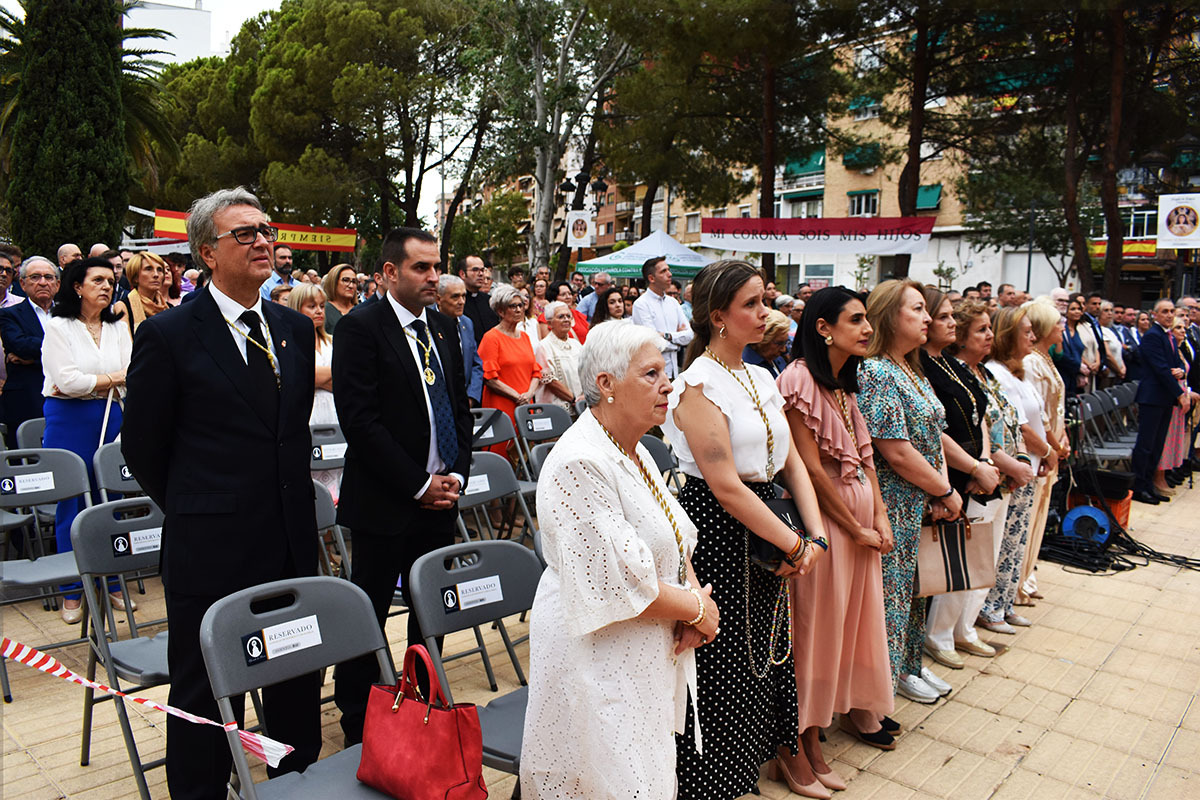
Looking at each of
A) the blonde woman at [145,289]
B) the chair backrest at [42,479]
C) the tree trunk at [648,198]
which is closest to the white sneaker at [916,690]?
the chair backrest at [42,479]

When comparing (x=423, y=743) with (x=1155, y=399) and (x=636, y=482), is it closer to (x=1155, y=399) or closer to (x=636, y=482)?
(x=636, y=482)

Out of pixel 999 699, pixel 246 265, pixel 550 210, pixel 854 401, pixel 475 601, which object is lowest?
pixel 999 699

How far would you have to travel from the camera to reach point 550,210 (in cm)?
2012

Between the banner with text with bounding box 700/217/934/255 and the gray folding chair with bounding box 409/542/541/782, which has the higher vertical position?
the banner with text with bounding box 700/217/934/255

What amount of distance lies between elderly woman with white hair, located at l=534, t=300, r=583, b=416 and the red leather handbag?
15.0ft

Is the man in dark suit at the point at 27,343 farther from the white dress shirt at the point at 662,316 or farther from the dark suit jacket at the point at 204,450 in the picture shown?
the white dress shirt at the point at 662,316

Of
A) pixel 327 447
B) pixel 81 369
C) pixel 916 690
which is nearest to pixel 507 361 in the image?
pixel 327 447

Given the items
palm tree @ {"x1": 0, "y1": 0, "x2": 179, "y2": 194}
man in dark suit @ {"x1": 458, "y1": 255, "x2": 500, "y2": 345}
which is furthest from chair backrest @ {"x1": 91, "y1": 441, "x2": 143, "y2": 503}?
palm tree @ {"x1": 0, "y1": 0, "x2": 179, "y2": 194}

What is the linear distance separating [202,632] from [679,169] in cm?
2072

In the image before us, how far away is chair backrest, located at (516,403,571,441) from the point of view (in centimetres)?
568

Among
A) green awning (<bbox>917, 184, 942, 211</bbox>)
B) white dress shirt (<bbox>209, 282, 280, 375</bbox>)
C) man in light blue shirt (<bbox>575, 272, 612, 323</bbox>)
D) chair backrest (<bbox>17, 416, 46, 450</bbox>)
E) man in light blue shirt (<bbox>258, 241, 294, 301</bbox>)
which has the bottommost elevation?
chair backrest (<bbox>17, 416, 46, 450</bbox>)

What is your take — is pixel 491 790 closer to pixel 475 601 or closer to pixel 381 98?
pixel 475 601

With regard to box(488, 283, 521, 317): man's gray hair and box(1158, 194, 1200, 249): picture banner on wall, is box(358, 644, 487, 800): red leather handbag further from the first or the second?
box(1158, 194, 1200, 249): picture banner on wall

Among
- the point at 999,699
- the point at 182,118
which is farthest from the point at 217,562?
the point at 182,118
